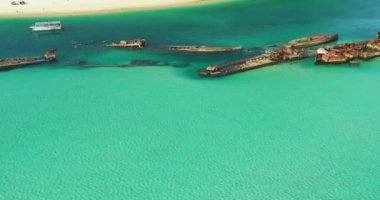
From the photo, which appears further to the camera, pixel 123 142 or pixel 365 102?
pixel 365 102

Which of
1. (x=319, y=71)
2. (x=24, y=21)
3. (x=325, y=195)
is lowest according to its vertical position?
(x=325, y=195)

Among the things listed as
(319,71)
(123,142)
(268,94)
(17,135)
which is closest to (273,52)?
(319,71)

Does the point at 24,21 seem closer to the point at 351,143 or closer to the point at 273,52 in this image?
the point at 273,52

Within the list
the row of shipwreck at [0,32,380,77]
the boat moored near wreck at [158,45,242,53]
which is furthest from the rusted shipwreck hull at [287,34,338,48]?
the boat moored near wreck at [158,45,242,53]

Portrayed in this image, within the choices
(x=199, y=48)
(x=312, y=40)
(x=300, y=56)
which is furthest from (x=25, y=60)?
(x=312, y=40)

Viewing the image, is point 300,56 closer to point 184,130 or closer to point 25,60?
point 184,130

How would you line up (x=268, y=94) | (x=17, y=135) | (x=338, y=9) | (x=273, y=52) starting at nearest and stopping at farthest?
(x=17, y=135)
(x=268, y=94)
(x=273, y=52)
(x=338, y=9)
